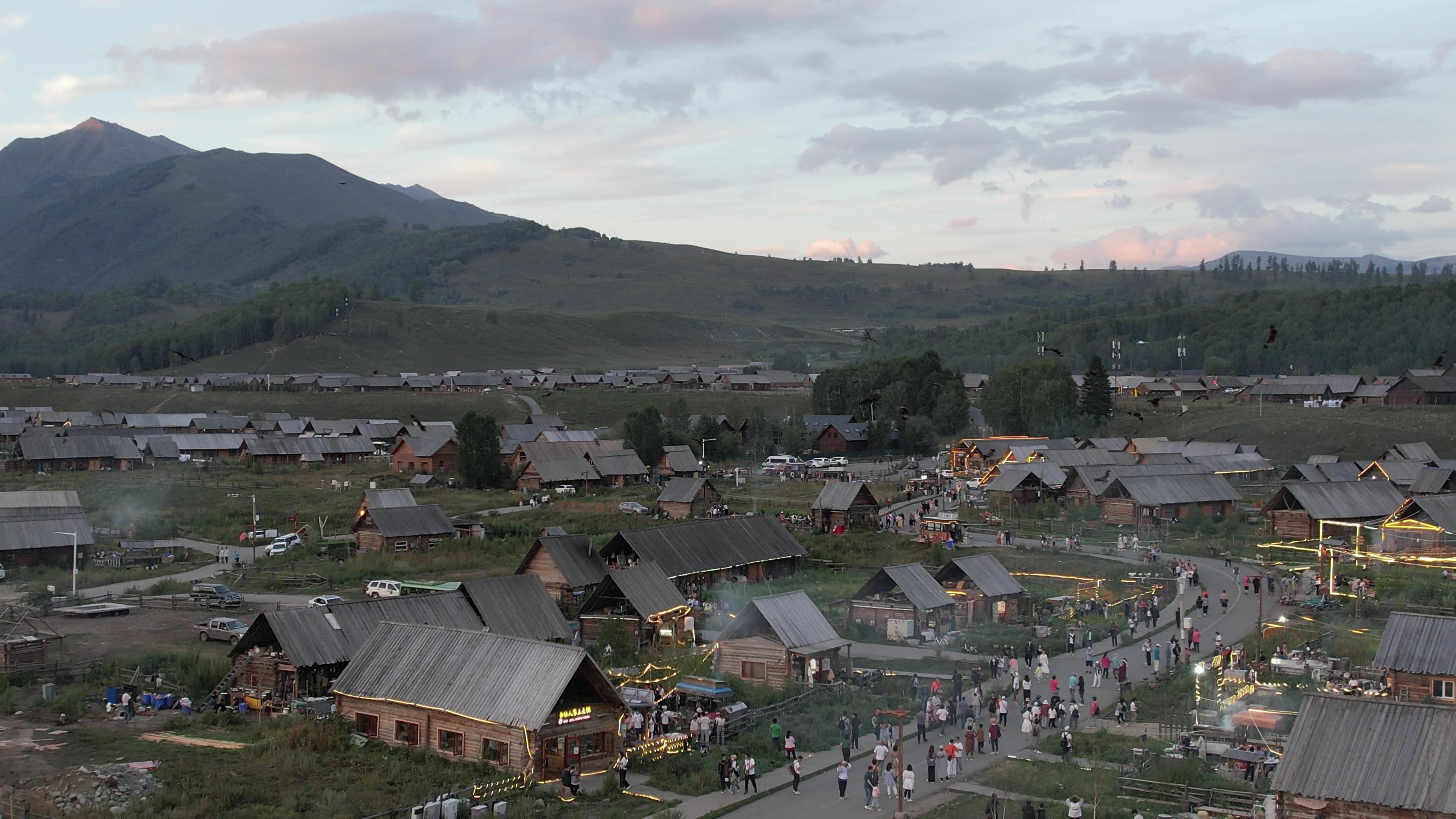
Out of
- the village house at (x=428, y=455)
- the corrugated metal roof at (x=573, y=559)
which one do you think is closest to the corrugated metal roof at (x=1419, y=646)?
the corrugated metal roof at (x=573, y=559)

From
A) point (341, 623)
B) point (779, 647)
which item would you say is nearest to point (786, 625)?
point (779, 647)

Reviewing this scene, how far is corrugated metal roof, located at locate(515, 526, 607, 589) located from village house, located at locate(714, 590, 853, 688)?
1006 cm

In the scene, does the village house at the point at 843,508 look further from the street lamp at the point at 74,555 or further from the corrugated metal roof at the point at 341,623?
the street lamp at the point at 74,555

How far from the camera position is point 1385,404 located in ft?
322

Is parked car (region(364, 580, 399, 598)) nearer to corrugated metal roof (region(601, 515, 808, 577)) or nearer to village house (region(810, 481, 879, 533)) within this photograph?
corrugated metal roof (region(601, 515, 808, 577))

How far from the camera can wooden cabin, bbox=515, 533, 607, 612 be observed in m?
38.8

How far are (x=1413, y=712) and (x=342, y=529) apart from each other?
154 feet

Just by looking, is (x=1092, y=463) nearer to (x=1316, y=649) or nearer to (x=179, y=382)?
(x=1316, y=649)

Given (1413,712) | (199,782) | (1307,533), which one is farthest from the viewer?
(1307,533)

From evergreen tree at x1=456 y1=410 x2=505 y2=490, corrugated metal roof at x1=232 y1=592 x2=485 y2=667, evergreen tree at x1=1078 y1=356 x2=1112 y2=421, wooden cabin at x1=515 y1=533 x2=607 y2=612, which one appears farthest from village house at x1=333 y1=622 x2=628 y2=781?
evergreen tree at x1=1078 y1=356 x2=1112 y2=421

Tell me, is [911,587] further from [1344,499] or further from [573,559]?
[1344,499]

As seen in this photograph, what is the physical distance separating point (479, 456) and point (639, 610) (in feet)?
140

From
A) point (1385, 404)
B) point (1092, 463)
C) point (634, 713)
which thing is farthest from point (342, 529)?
point (1385, 404)

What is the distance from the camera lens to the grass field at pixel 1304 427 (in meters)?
79.4
